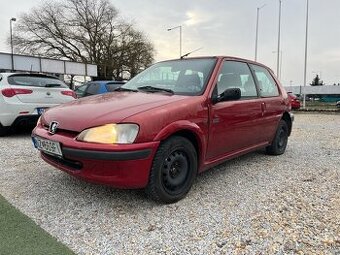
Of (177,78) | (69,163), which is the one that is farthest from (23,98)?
(69,163)

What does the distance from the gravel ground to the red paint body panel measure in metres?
0.37

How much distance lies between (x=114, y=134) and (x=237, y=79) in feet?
6.98

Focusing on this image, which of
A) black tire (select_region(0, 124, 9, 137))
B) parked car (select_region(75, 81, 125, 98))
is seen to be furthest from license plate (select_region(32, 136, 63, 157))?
parked car (select_region(75, 81, 125, 98))

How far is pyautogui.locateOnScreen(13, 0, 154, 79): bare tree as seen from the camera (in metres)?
40.9

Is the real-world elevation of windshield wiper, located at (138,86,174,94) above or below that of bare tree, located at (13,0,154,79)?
below

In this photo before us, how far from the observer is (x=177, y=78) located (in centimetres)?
424

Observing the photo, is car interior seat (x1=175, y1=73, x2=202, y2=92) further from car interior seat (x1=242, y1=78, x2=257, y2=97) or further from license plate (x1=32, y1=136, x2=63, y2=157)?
license plate (x1=32, y1=136, x2=63, y2=157)

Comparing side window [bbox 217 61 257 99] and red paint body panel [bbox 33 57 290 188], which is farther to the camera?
side window [bbox 217 61 257 99]

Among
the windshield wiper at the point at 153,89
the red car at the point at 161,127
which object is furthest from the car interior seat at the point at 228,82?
the windshield wiper at the point at 153,89

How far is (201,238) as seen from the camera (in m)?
2.84

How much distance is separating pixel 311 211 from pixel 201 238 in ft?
4.06

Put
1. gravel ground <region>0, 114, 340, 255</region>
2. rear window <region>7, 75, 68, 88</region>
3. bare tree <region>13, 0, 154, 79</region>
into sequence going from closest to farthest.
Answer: gravel ground <region>0, 114, 340, 255</region> < rear window <region>7, 75, 68, 88</region> < bare tree <region>13, 0, 154, 79</region>

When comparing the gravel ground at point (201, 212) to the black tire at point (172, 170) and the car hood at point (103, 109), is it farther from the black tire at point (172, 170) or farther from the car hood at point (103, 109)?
the car hood at point (103, 109)

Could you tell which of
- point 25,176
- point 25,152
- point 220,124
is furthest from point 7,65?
point 220,124
